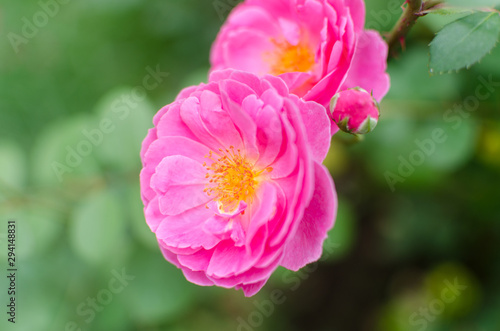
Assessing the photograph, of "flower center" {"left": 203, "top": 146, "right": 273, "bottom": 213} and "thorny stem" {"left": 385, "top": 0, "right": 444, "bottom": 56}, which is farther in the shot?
"flower center" {"left": 203, "top": 146, "right": 273, "bottom": 213}

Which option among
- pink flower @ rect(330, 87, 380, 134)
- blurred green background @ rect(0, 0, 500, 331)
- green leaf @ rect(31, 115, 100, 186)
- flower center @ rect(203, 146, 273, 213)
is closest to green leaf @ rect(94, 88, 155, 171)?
blurred green background @ rect(0, 0, 500, 331)

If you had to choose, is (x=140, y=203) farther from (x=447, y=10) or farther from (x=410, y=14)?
(x=447, y=10)

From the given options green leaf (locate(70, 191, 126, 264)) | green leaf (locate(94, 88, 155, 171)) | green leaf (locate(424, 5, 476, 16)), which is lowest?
green leaf (locate(70, 191, 126, 264))

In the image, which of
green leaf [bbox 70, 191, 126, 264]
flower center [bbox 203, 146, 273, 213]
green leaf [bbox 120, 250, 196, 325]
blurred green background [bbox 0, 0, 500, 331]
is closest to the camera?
flower center [bbox 203, 146, 273, 213]

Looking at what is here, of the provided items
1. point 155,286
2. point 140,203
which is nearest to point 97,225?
point 140,203

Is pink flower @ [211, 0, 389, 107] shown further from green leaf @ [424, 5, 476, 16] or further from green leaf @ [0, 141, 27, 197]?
green leaf @ [0, 141, 27, 197]

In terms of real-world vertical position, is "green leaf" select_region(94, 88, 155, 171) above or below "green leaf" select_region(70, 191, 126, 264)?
above

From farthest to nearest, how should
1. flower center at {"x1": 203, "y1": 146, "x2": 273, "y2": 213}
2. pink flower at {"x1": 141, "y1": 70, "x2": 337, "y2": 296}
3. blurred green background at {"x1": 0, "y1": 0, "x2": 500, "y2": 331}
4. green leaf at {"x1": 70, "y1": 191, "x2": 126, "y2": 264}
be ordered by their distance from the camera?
1. blurred green background at {"x1": 0, "y1": 0, "x2": 500, "y2": 331}
2. green leaf at {"x1": 70, "y1": 191, "x2": 126, "y2": 264}
3. flower center at {"x1": 203, "y1": 146, "x2": 273, "y2": 213}
4. pink flower at {"x1": 141, "y1": 70, "x2": 337, "y2": 296}
